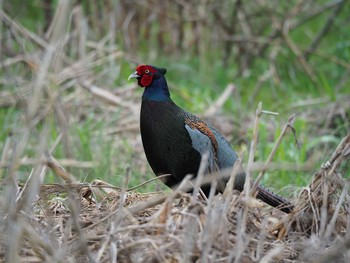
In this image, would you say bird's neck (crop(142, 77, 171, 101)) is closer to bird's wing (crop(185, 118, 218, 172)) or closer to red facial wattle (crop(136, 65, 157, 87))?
red facial wattle (crop(136, 65, 157, 87))

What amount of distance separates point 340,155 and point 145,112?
1541mm

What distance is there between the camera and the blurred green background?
652 centimetres

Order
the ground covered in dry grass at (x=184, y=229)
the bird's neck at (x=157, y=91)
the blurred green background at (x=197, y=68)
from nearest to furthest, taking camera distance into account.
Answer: the ground covered in dry grass at (x=184, y=229)
the bird's neck at (x=157, y=91)
the blurred green background at (x=197, y=68)

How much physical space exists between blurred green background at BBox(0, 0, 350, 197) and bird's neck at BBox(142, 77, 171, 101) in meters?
0.85

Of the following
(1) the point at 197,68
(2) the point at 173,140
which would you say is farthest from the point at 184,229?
(1) the point at 197,68

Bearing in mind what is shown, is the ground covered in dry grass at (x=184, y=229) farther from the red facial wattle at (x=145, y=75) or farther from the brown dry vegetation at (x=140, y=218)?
the red facial wattle at (x=145, y=75)

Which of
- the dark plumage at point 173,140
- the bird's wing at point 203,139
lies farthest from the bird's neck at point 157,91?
the bird's wing at point 203,139

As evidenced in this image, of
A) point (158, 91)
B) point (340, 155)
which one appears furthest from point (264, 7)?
point (340, 155)

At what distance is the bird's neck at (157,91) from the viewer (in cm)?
484

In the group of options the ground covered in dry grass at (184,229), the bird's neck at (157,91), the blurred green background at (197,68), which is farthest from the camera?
the blurred green background at (197,68)

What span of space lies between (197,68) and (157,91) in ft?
15.1

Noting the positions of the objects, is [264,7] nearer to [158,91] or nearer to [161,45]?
[161,45]

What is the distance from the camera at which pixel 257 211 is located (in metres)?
3.59

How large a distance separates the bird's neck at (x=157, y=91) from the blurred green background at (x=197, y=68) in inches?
33.4
